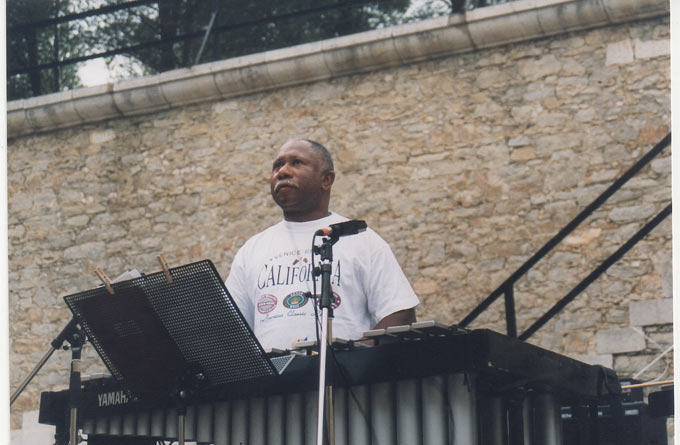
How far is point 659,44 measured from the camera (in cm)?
849

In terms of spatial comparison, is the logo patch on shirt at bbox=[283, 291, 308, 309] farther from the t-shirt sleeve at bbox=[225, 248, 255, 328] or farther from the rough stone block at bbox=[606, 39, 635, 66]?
the rough stone block at bbox=[606, 39, 635, 66]

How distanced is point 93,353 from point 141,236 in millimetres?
1091

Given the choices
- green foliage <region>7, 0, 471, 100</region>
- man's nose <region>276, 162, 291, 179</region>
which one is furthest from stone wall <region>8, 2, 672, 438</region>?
man's nose <region>276, 162, 291, 179</region>

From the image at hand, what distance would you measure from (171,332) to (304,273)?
0.98 meters

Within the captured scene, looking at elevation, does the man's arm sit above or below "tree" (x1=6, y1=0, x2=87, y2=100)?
below

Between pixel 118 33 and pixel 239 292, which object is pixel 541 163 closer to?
pixel 239 292

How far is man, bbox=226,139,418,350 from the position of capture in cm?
470

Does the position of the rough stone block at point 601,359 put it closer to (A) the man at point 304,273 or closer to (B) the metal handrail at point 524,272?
(B) the metal handrail at point 524,272

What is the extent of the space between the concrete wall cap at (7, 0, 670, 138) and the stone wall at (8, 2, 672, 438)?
9 centimetres

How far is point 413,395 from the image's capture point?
3814mm

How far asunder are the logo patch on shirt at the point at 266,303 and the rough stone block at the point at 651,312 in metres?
3.99

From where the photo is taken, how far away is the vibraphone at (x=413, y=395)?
3738mm

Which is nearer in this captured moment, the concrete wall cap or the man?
the man

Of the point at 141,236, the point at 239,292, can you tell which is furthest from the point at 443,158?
the point at 239,292
